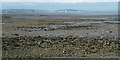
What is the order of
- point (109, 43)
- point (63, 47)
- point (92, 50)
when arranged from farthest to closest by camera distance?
point (109, 43) < point (63, 47) < point (92, 50)

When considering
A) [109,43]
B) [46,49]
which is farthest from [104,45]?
[46,49]

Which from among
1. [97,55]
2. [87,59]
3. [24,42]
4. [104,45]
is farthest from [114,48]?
[24,42]

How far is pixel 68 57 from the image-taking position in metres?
Answer: 15.2

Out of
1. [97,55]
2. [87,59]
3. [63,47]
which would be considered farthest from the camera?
[63,47]

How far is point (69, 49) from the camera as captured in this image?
17875mm

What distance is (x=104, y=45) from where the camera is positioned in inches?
766

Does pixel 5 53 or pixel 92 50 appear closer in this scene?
→ pixel 5 53

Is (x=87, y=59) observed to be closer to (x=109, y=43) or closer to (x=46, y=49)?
(x=46, y=49)

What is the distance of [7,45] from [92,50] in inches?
208

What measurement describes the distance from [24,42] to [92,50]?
5.23 meters

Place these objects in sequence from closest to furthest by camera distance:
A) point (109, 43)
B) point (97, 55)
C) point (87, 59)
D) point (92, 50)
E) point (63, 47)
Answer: point (87, 59) → point (97, 55) → point (92, 50) → point (63, 47) → point (109, 43)

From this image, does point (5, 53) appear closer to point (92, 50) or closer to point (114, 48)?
point (92, 50)

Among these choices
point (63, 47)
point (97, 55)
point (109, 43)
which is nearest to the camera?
point (97, 55)

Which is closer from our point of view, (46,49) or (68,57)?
(68,57)
